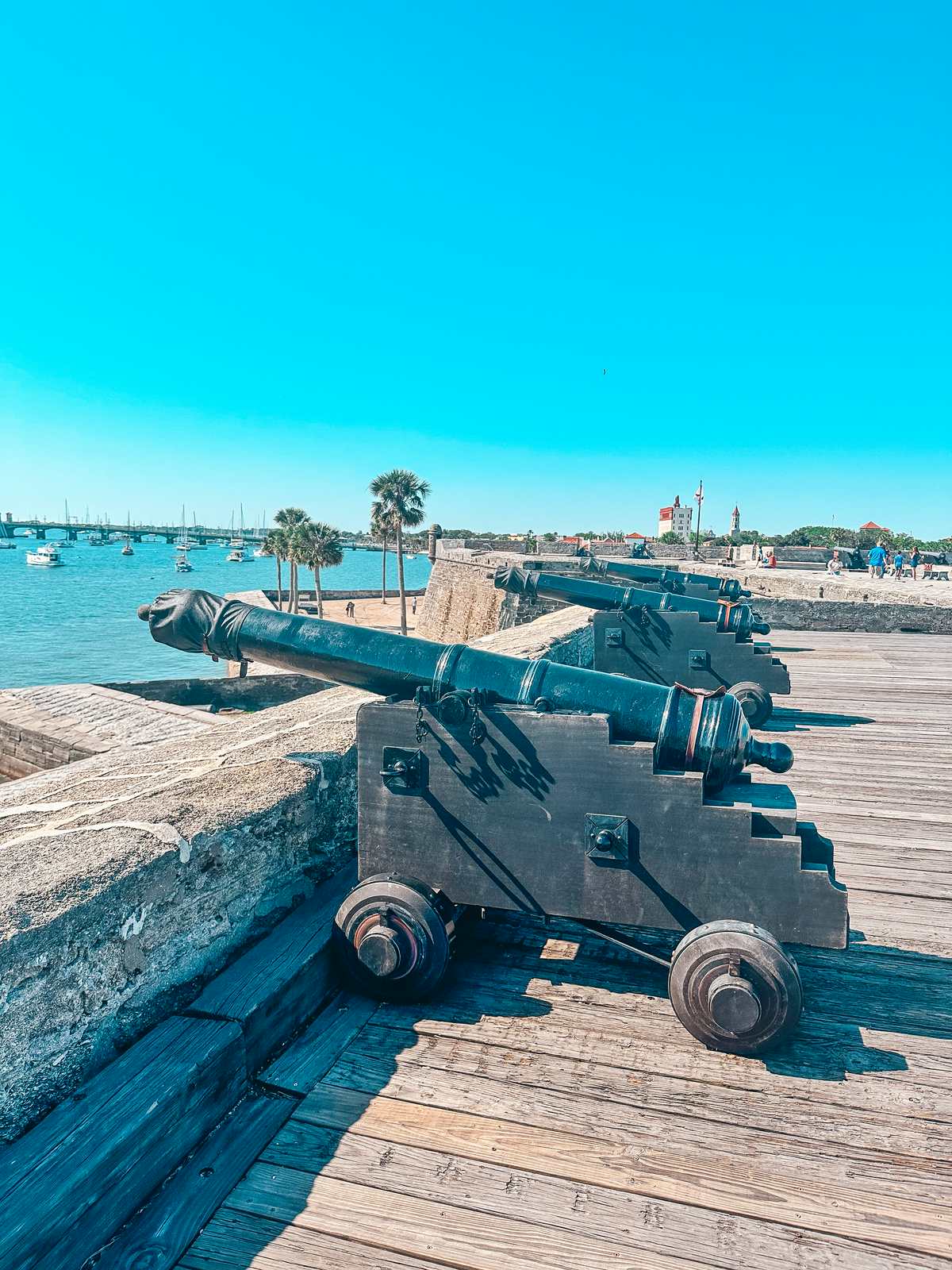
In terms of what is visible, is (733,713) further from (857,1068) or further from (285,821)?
(285,821)

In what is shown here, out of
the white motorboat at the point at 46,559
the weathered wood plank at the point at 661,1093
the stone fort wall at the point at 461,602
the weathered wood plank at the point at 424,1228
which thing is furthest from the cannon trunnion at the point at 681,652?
the white motorboat at the point at 46,559

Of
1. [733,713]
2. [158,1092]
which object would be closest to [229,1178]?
[158,1092]

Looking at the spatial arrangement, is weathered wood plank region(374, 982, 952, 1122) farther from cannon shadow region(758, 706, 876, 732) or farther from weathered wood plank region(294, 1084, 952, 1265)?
cannon shadow region(758, 706, 876, 732)

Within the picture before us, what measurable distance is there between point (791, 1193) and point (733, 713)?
1.12 m

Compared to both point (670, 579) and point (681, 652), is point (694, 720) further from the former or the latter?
point (670, 579)

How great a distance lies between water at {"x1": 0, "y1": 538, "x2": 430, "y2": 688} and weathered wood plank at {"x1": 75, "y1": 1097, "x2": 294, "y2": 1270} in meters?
5.20

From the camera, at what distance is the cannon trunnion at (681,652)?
211 inches

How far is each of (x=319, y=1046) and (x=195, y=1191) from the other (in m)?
0.50

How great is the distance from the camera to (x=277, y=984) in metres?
1.99

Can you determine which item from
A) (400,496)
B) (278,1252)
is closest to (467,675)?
(278,1252)

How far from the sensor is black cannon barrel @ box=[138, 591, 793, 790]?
7.17 ft

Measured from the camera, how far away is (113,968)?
1.73 m

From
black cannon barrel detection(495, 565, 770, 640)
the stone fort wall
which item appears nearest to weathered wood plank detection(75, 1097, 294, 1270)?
black cannon barrel detection(495, 565, 770, 640)

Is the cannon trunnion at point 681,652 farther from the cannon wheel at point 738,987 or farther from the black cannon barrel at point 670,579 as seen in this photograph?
the cannon wheel at point 738,987
